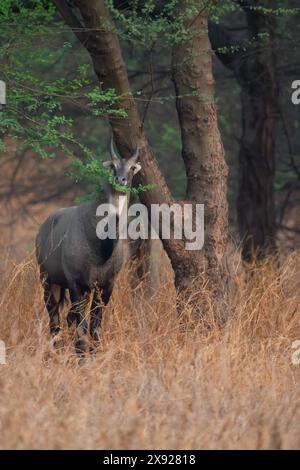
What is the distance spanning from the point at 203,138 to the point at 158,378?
343cm

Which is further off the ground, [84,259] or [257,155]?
[257,155]

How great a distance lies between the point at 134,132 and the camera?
31.0ft

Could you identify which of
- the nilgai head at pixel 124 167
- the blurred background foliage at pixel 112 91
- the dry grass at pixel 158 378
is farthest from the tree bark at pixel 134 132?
the dry grass at pixel 158 378

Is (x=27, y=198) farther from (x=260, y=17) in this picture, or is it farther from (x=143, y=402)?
(x=143, y=402)

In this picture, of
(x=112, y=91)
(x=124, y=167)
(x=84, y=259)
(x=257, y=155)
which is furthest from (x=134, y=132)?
(x=257, y=155)

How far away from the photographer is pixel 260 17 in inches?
518

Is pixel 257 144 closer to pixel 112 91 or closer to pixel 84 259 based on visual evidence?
pixel 84 259

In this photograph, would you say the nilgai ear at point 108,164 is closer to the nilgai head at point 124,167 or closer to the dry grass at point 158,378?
the nilgai head at point 124,167

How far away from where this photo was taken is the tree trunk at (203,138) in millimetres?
9742

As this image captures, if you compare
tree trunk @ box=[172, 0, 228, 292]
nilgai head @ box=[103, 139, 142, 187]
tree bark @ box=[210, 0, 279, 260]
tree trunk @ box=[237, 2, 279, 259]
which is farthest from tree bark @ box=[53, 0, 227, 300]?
tree trunk @ box=[237, 2, 279, 259]

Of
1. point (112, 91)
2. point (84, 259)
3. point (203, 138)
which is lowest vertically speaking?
point (84, 259)

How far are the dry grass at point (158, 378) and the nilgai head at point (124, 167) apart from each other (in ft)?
3.68

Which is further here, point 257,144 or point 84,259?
point 257,144

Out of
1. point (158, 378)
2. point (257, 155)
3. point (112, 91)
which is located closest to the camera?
point (158, 378)
